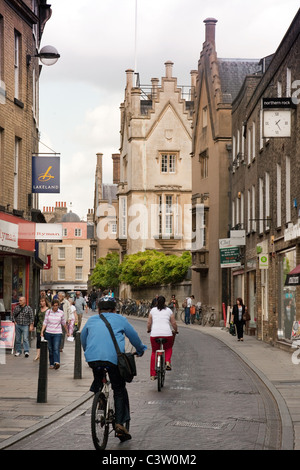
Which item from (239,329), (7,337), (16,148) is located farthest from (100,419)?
(239,329)

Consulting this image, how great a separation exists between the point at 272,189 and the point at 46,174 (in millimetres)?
7766

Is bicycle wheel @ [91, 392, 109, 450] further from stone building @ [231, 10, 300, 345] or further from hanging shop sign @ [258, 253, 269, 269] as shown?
hanging shop sign @ [258, 253, 269, 269]

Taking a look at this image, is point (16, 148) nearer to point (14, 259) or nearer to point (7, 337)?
point (14, 259)

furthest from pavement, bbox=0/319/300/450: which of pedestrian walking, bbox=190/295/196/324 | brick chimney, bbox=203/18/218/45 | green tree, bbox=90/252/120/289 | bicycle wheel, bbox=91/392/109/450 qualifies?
green tree, bbox=90/252/120/289

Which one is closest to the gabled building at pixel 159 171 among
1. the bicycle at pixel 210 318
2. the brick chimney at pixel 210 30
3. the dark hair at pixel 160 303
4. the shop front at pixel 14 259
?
the brick chimney at pixel 210 30

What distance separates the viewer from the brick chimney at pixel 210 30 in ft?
174

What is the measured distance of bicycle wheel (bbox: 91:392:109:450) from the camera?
29.4 feet

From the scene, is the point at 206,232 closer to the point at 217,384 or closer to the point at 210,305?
the point at 210,305

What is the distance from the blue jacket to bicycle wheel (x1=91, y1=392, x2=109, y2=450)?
46cm

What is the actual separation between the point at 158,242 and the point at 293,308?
47333 mm

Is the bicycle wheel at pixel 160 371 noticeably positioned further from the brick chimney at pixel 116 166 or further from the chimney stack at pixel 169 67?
the brick chimney at pixel 116 166

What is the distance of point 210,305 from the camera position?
164 ft

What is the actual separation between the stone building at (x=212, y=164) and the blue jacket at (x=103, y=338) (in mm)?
36965
